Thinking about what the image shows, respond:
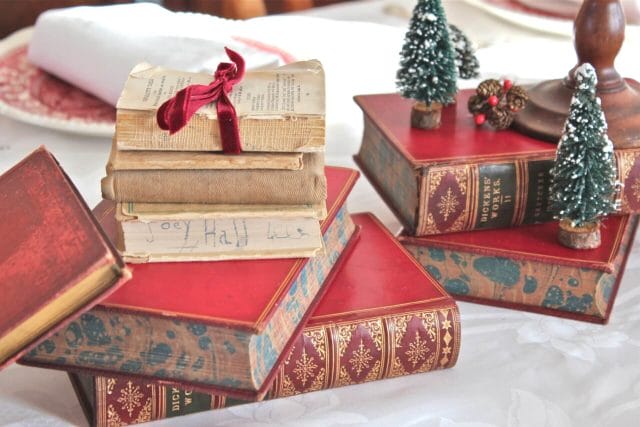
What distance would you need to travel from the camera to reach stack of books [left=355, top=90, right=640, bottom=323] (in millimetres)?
964

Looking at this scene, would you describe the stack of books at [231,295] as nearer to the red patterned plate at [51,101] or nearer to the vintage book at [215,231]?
the vintage book at [215,231]

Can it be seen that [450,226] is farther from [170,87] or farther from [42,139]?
[42,139]

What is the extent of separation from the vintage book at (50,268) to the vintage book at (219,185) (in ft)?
0.19

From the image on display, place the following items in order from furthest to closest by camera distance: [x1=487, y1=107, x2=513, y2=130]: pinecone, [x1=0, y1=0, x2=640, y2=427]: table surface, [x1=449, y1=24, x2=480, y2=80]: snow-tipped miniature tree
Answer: [x1=449, y1=24, x2=480, y2=80]: snow-tipped miniature tree, [x1=487, y1=107, x2=513, y2=130]: pinecone, [x1=0, y1=0, x2=640, y2=427]: table surface

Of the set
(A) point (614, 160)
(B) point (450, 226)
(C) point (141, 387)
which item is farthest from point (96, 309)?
(A) point (614, 160)

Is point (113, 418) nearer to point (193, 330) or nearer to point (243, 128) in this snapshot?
point (193, 330)

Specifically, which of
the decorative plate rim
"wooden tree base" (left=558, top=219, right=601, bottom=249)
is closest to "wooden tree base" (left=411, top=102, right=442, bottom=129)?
"wooden tree base" (left=558, top=219, right=601, bottom=249)

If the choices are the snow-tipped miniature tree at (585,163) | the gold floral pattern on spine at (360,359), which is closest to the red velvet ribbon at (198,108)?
the gold floral pattern on spine at (360,359)

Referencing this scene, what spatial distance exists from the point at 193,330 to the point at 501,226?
0.41m

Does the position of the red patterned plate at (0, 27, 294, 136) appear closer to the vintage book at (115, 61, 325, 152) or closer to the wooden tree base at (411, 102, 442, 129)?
the wooden tree base at (411, 102, 442, 129)

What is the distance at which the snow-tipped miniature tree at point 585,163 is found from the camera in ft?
3.05

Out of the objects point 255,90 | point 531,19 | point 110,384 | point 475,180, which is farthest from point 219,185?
point 531,19

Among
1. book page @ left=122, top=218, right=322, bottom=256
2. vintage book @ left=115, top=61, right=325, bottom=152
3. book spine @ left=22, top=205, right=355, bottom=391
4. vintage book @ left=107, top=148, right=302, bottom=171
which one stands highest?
vintage book @ left=115, top=61, right=325, bottom=152

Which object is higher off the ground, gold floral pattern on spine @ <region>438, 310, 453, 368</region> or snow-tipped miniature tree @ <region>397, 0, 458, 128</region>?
snow-tipped miniature tree @ <region>397, 0, 458, 128</region>
